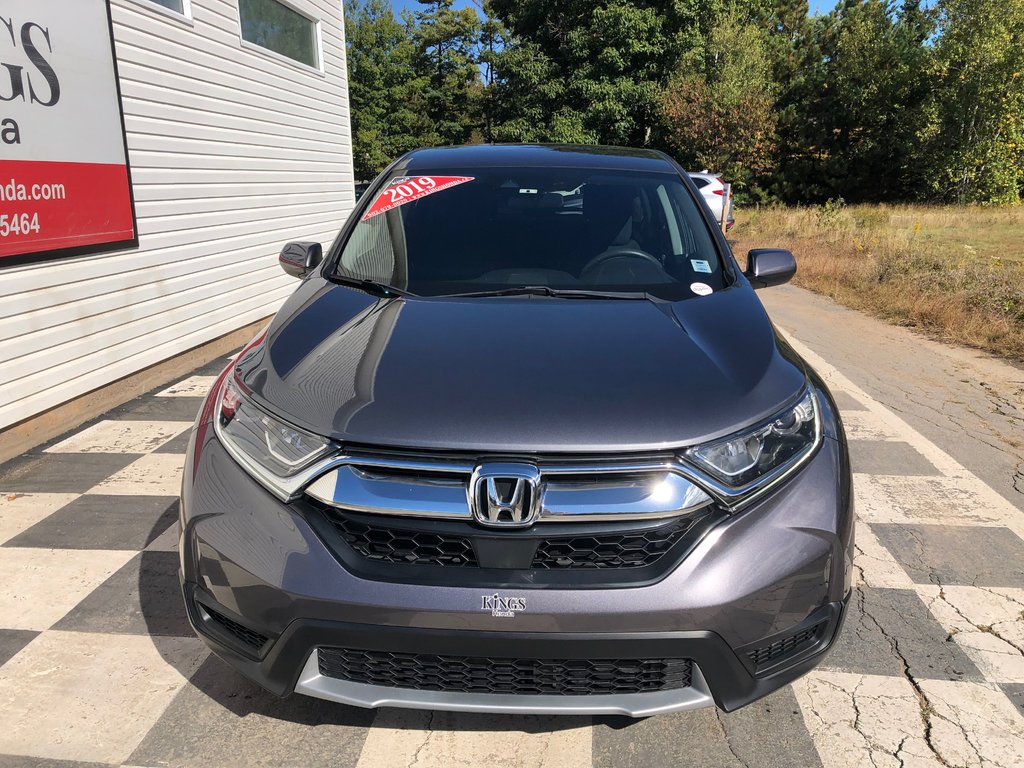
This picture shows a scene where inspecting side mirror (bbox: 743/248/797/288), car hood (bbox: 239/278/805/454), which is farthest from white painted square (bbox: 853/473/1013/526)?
car hood (bbox: 239/278/805/454)

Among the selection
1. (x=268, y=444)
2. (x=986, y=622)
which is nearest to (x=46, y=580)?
(x=268, y=444)

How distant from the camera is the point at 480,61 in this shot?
4341cm

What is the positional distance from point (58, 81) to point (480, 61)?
138ft

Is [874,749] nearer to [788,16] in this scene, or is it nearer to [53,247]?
[53,247]

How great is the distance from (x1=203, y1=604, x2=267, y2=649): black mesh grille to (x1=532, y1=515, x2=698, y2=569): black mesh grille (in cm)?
71

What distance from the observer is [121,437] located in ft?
15.4

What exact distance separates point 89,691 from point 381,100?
147ft

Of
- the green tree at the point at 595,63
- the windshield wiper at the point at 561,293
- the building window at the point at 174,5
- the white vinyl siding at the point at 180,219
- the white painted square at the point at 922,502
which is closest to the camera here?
the windshield wiper at the point at 561,293

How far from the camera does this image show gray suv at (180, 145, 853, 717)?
68.1 inches

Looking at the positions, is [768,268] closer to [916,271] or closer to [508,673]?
[508,673]

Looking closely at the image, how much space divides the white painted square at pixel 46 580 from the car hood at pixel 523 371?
1347 millimetres

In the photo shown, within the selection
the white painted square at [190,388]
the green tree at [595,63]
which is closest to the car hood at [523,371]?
the white painted square at [190,388]

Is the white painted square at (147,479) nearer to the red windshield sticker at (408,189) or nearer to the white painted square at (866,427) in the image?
the red windshield sticker at (408,189)

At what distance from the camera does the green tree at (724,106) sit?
1125 inches
